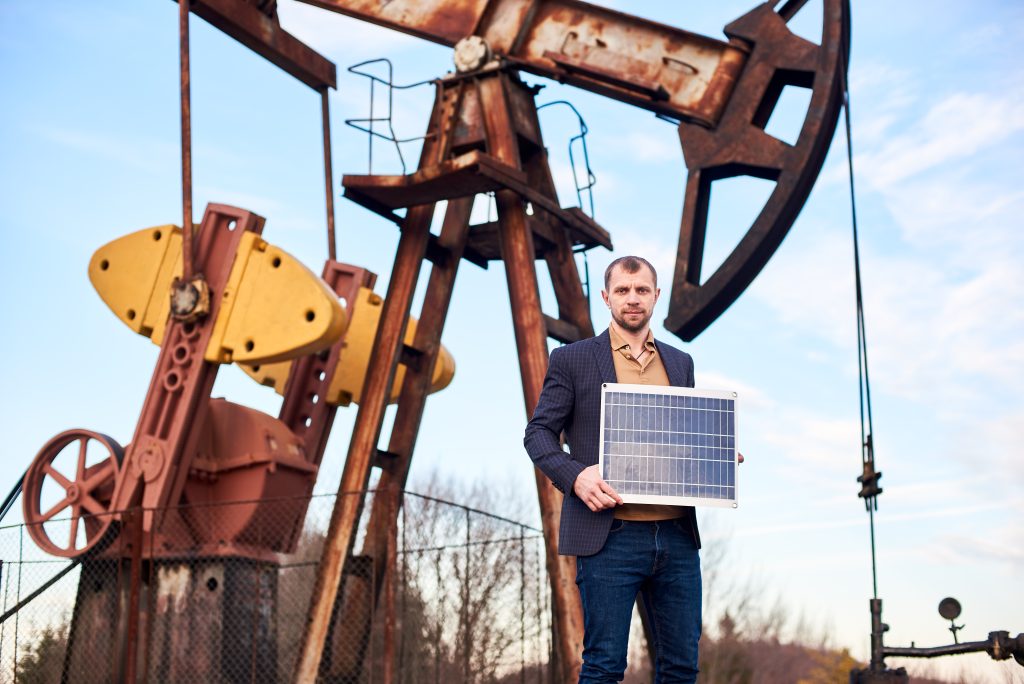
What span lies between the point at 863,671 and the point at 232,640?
4784 millimetres

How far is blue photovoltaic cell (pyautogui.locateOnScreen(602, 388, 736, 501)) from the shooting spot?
2.79m

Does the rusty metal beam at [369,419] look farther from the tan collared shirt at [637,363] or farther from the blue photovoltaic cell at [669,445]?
the blue photovoltaic cell at [669,445]

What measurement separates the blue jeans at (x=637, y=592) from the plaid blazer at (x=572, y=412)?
0.26 feet

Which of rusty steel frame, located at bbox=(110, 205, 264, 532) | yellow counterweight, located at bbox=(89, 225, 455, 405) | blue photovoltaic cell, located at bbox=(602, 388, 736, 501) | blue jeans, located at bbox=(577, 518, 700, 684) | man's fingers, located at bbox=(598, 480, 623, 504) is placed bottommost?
blue jeans, located at bbox=(577, 518, 700, 684)

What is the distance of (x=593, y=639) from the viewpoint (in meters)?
2.77

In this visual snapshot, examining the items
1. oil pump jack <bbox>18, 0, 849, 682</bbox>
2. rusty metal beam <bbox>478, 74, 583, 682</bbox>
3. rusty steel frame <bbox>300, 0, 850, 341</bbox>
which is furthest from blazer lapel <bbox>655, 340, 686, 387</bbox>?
rusty metal beam <bbox>478, 74, 583, 682</bbox>

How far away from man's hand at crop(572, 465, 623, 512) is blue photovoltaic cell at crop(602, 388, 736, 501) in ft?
0.22

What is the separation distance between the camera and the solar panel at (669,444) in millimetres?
2781

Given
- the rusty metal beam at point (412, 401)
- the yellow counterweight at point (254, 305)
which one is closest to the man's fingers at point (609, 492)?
the yellow counterweight at point (254, 305)

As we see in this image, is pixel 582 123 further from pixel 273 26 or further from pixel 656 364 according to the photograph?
pixel 656 364

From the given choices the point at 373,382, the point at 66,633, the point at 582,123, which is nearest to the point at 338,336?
the point at 373,382

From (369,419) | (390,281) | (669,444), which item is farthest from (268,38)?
(669,444)

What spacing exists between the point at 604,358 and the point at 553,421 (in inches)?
8.1

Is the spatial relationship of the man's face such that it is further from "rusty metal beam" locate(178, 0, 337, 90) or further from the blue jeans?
"rusty metal beam" locate(178, 0, 337, 90)
